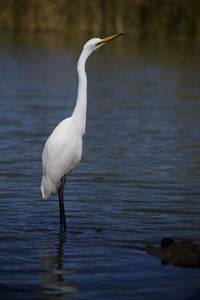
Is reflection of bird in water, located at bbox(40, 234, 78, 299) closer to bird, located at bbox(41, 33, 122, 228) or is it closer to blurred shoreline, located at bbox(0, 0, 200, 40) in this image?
bird, located at bbox(41, 33, 122, 228)

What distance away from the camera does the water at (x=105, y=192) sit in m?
5.21

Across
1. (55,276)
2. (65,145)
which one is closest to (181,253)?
(55,276)

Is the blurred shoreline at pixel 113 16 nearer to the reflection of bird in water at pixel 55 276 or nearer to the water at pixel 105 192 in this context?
the water at pixel 105 192

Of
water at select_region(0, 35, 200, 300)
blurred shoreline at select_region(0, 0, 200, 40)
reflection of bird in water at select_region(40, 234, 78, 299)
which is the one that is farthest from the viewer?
blurred shoreline at select_region(0, 0, 200, 40)

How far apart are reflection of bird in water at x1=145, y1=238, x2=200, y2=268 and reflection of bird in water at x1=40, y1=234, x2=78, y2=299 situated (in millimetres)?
762

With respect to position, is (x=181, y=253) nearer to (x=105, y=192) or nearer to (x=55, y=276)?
(x=55, y=276)

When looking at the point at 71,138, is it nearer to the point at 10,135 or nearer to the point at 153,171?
the point at 153,171

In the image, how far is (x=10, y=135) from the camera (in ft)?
38.4

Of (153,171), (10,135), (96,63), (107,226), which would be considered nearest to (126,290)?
(107,226)

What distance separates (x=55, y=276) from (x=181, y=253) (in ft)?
3.28

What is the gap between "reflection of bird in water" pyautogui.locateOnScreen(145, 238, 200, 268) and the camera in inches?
208

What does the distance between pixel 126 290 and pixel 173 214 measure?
2.26 metres

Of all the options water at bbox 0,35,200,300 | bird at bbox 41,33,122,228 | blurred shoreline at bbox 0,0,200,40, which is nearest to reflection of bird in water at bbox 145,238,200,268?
water at bbox 0,35,200,300

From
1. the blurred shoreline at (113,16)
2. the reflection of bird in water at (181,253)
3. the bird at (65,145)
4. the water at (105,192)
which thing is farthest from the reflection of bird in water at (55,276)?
the blurred shoreline at (113,16)
